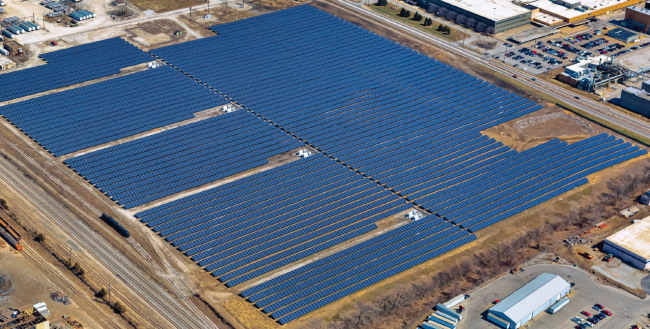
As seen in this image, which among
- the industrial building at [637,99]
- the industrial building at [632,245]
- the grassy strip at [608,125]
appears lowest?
the industrial building at [632,245]

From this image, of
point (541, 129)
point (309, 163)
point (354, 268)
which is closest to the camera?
point (354, 268)

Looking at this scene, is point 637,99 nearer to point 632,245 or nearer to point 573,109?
point 573,109

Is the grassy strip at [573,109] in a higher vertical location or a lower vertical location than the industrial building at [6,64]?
higher

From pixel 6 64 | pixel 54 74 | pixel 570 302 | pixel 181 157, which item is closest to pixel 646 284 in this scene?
pixel 570 302

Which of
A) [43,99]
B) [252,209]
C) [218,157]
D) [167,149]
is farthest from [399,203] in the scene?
[43,99]

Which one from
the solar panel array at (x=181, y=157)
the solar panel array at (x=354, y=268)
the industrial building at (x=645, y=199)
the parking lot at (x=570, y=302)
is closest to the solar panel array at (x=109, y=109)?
the solar panel array at (x=181, y=157)

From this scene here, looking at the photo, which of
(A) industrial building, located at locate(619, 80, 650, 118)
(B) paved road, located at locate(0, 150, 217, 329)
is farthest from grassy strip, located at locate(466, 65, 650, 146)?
(B) paved road, located at locate(0, 150, 217, 329)

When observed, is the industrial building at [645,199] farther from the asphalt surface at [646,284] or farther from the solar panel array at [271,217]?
the solar panel array at [271,217]
